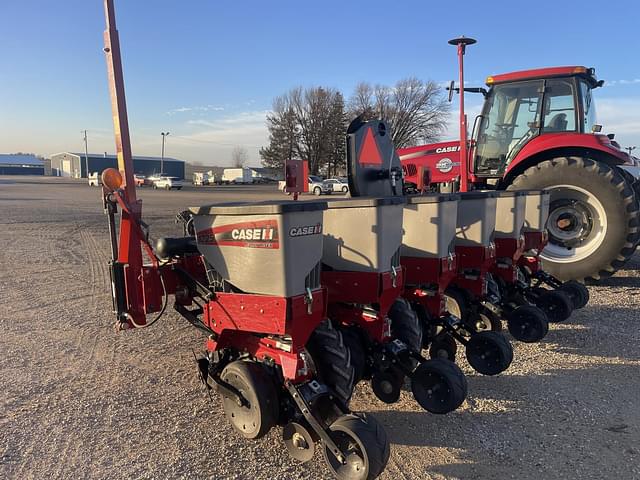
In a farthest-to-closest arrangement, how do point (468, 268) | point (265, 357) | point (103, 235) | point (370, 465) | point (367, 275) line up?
point (103, 235) < point (468, 268) < point (367, 275) < point (265, 357) < point (370, 465)

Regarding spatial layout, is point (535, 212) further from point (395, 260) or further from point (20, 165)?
point (20, 165)

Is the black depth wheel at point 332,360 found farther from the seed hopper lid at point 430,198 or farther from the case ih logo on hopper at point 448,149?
the case ih logo on hopper at point 448,149

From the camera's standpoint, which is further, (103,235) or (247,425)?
(103,235)

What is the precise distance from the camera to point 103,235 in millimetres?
11141

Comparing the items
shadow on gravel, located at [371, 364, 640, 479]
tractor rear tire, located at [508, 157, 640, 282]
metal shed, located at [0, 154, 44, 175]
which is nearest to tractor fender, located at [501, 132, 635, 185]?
tractor rear tire, located at [508, 157, 640, 282]

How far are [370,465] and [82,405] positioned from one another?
2.14 metres

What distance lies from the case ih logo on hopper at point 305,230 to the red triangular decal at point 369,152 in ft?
5.30

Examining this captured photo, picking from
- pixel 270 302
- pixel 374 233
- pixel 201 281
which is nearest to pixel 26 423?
pixel 201 281

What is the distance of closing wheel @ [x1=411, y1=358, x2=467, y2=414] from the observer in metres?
2.73

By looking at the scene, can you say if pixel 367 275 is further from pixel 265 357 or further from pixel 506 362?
pixel 506 362

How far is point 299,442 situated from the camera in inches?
101

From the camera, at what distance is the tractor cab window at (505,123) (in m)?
7.25

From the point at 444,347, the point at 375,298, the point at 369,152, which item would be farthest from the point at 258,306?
the point at 369,152

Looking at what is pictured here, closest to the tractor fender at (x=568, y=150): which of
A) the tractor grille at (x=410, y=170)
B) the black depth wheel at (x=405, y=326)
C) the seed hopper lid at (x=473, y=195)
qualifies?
the tractor grille at (x=410, y=170)
